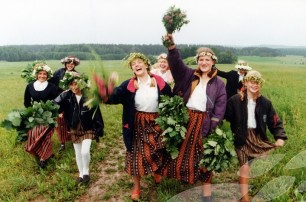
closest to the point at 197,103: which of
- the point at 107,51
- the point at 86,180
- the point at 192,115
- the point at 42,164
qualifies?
the point at 192,115

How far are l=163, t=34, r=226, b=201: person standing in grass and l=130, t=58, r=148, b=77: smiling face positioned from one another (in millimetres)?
383

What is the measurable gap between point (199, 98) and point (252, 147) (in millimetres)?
1020

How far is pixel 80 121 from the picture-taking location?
5746mm

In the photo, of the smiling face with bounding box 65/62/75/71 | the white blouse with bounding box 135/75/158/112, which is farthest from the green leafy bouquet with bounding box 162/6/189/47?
the smiling face with bounding box 65/62/75/71

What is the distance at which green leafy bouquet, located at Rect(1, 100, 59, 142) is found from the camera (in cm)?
554

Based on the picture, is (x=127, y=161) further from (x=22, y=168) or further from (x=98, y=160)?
(x=22, y=168)

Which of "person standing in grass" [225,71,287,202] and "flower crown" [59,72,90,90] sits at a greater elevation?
"flower crown" [59,72,90,90]

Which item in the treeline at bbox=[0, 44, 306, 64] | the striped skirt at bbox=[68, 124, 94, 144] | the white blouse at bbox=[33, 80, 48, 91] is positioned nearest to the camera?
the treeline at bbox=[0, 44, 306, 64]

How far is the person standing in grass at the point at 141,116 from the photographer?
4938 millimetres

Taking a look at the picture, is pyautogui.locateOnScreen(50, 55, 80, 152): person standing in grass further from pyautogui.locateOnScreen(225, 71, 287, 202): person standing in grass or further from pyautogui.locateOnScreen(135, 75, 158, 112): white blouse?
pyautogui.locateOnScreen(225, 71, 287, 202): person standing in grass

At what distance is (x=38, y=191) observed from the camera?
18.5 ft

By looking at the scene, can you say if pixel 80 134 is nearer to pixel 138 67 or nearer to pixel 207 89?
pixel 138 67

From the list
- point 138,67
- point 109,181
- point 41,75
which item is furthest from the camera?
point 41,75

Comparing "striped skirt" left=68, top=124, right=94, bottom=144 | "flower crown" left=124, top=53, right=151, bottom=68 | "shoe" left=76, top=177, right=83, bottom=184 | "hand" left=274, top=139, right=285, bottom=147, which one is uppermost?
"flower crown" left=124, top=53, right=151, bottom=68
